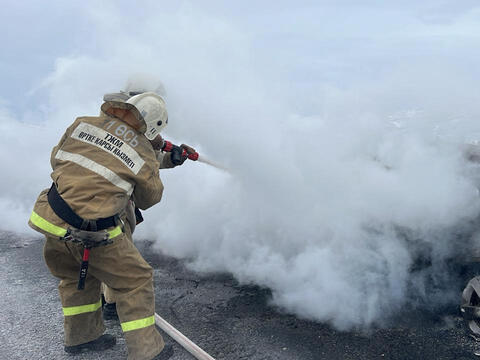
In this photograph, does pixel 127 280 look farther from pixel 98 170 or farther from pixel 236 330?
pixel 236 330

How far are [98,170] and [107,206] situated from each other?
0.24 meters

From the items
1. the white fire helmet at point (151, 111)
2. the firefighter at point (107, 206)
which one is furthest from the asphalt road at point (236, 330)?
the white fire helmet at point (151, 111)

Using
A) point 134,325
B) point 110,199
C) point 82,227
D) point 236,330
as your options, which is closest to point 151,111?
point 110,199

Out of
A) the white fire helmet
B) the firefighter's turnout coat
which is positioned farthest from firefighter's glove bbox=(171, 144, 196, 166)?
the firefighter's turnout coat

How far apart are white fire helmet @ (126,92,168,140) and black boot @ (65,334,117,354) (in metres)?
1.67

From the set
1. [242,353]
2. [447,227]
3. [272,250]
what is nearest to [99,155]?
[242,353]

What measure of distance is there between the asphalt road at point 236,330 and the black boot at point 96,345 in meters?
0.05

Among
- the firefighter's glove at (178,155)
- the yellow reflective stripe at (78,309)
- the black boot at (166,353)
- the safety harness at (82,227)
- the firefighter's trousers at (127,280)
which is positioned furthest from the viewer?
the firefighter's glove at (178,155)

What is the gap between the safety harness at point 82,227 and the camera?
266 cm

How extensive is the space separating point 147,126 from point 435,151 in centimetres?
275

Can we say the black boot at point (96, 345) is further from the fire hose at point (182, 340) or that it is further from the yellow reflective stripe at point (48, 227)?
the yellow reflective stripe at point (48, 227)

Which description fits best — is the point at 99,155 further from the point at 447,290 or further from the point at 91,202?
the point at 447,290

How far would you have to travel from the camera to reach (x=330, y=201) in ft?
13.8

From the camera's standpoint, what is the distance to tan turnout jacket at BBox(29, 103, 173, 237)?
268 cm
